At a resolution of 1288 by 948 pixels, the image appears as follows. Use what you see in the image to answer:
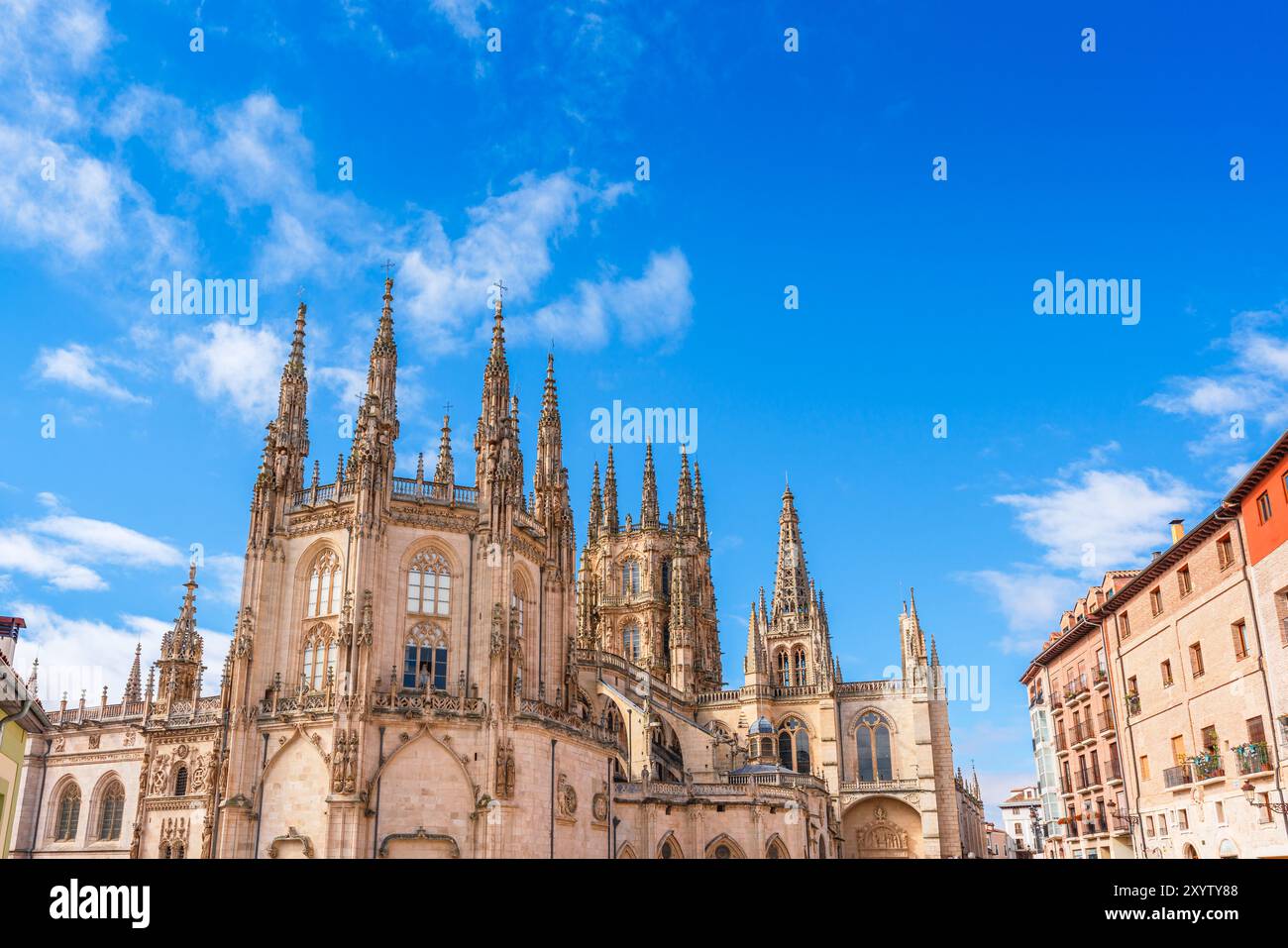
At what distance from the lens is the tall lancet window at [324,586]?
4075 cm

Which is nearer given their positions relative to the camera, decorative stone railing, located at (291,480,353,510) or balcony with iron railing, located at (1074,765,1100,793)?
decorative stone railing, located at (291,480,353,510)

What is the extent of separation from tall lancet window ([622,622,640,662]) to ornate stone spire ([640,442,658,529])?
28.4ft

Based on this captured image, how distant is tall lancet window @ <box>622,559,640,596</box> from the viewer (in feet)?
278

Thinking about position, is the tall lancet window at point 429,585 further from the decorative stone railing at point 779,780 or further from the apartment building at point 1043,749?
the apartment building at point 1043,749

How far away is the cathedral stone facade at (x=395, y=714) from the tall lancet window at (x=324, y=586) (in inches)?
3.5

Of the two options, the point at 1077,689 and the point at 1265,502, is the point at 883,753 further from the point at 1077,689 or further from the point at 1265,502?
the point at 1265,502

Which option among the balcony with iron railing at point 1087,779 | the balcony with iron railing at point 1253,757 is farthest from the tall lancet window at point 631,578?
the balcony with iron railing at point 1253,757

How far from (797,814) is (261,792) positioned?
2854 cm

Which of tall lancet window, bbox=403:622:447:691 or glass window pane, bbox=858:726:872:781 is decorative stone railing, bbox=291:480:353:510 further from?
glass window pane, bbox=858:726:872:781

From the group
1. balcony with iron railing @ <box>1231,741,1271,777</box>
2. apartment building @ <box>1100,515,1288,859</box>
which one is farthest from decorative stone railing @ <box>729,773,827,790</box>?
balcony with iron railing @ <box>1231,741,1271,777</box>

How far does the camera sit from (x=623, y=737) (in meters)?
61.9
